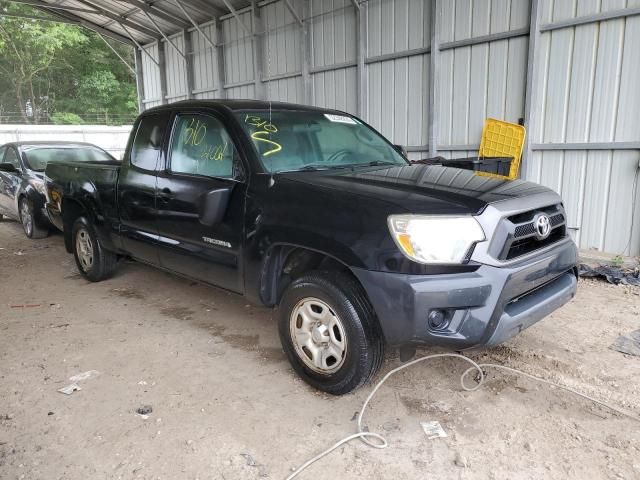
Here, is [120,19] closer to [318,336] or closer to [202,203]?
[202,203]

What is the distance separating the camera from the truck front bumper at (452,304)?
7.63ft

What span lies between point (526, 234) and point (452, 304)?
63 cm

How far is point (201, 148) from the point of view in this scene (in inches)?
141

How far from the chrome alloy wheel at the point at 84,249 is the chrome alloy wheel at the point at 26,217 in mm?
2842

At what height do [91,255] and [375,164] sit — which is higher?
[375,164]

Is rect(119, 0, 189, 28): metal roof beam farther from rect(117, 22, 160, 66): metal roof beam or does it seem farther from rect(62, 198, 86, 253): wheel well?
rect(62, 198, 86, 253): wheel well

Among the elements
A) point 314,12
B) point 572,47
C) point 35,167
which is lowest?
point 35,167

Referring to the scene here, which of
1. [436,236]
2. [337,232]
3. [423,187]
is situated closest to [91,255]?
[337,232]

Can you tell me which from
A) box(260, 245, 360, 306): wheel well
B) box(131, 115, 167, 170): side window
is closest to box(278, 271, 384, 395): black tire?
box(260, 245, 360, 306): wheel well

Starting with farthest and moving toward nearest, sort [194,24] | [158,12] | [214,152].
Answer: [158,12] → [194,24] → [214,152]

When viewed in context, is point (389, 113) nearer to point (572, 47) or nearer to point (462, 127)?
point (462, 127)

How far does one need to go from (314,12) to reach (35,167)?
5.62 metres

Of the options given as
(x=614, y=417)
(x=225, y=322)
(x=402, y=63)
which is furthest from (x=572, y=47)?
(x=225, y=322)

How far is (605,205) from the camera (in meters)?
5.88
